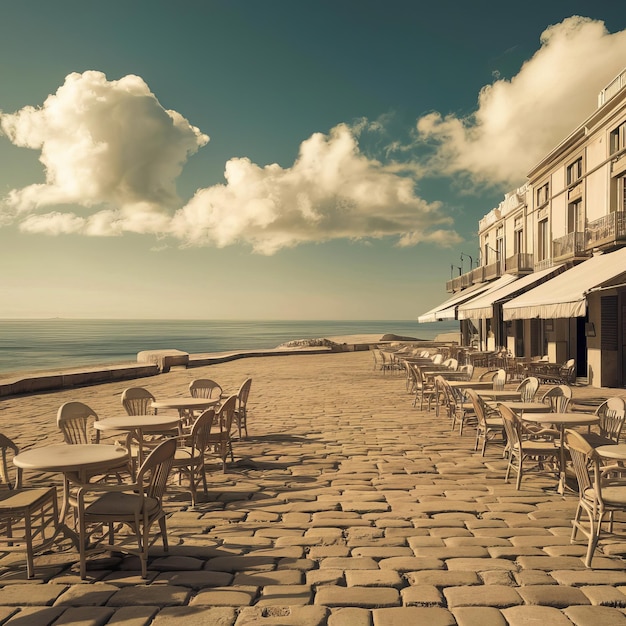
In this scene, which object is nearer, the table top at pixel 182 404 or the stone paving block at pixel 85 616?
the stone paving block at pixel 85 616

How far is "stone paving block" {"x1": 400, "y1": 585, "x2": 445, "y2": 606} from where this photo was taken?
3.20m

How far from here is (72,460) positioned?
4.11 meters

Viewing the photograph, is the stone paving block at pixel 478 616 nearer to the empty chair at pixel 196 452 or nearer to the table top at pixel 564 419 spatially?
the empty chair at pixel 196 452

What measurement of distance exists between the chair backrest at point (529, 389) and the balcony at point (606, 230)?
361 inches

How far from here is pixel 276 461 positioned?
273 inches

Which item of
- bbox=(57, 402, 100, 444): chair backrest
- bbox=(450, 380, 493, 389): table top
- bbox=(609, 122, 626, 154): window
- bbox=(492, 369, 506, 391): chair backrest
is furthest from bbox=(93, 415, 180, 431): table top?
Result: bbox=(609, 122, 626, 154): window

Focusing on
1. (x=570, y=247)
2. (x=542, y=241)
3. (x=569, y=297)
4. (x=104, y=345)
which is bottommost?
(x=104, y=345)

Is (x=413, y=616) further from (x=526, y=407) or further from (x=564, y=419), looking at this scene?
(x=526, y=407)

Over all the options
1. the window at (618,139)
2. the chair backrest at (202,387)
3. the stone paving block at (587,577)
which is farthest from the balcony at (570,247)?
the stone paving block at (587,577)

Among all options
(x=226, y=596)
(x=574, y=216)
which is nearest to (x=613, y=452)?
(x=226, y=596)

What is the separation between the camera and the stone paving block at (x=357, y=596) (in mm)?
3201

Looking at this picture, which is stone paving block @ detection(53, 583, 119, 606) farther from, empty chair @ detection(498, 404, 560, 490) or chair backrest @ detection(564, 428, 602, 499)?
empty chair @ detection(498, 404, 560, 490)

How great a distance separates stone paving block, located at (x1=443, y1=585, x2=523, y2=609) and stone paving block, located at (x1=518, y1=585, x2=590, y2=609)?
7 centimetres

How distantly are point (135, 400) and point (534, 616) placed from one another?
5.34 m
